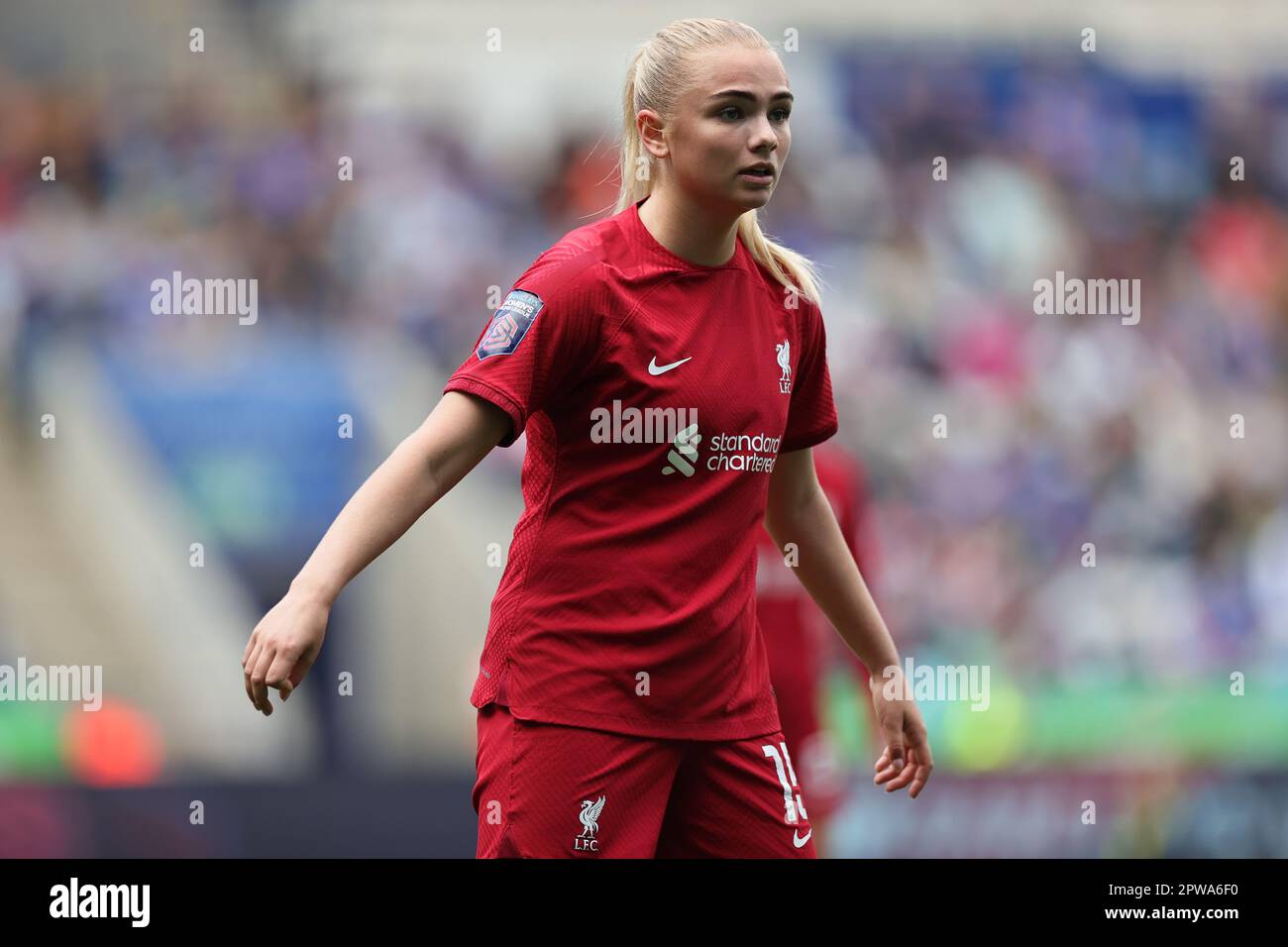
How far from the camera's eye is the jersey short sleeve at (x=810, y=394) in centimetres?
356

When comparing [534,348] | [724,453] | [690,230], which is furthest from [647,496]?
[690,230]

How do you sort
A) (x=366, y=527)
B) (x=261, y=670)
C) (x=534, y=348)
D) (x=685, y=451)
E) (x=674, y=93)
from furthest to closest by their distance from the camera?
(x=674, y=93), (x=685, y=451), (x=534, y=348), (x=366, y=527), (x=261, y=670)

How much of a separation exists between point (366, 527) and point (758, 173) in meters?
1.00

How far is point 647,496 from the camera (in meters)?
3.20

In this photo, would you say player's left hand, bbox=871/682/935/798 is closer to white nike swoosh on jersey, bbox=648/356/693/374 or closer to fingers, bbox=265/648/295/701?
white nike swoosh on jersey, bbox=648/356/693/374

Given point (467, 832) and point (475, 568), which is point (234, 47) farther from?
point (467, 832)

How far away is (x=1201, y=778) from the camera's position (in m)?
8.25

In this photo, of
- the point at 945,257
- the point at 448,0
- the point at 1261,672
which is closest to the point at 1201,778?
the point at 1261,672

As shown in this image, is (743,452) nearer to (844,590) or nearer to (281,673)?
(844,590)

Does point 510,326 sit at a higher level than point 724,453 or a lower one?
higher

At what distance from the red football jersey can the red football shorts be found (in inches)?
1.5

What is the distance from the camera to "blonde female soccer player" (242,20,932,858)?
312cm

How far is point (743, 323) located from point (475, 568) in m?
4.86

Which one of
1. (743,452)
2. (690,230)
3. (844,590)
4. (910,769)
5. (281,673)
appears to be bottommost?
(910,769)
